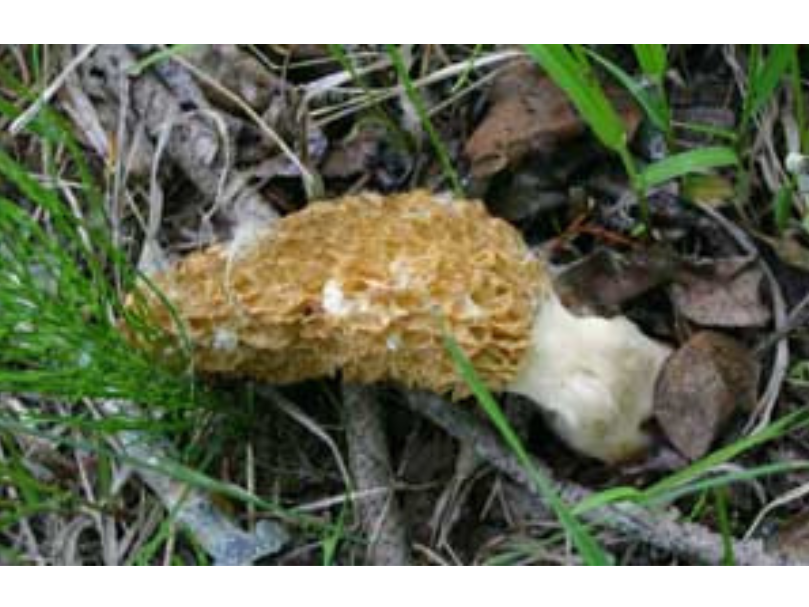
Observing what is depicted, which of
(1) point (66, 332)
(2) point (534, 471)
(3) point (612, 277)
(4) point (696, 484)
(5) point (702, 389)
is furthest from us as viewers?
(3) point (612, 277)

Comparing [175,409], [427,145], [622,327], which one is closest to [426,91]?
[427,145]

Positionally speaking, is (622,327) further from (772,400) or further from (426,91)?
(426,91)

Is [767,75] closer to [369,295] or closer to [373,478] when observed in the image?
[369,295]

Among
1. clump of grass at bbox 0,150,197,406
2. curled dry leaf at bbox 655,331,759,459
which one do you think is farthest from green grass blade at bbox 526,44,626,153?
clump of grass at bbox 0,150,197,406

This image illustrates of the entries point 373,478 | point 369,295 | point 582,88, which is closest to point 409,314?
point 369,295

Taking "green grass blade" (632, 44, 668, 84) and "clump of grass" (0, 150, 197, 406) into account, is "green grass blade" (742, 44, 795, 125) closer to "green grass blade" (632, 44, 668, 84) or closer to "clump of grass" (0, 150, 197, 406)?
"green grass blade" (632, 44, 668, 84)

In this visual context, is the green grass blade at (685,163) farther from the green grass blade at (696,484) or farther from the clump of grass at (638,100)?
the green grass blade at (696,484)
